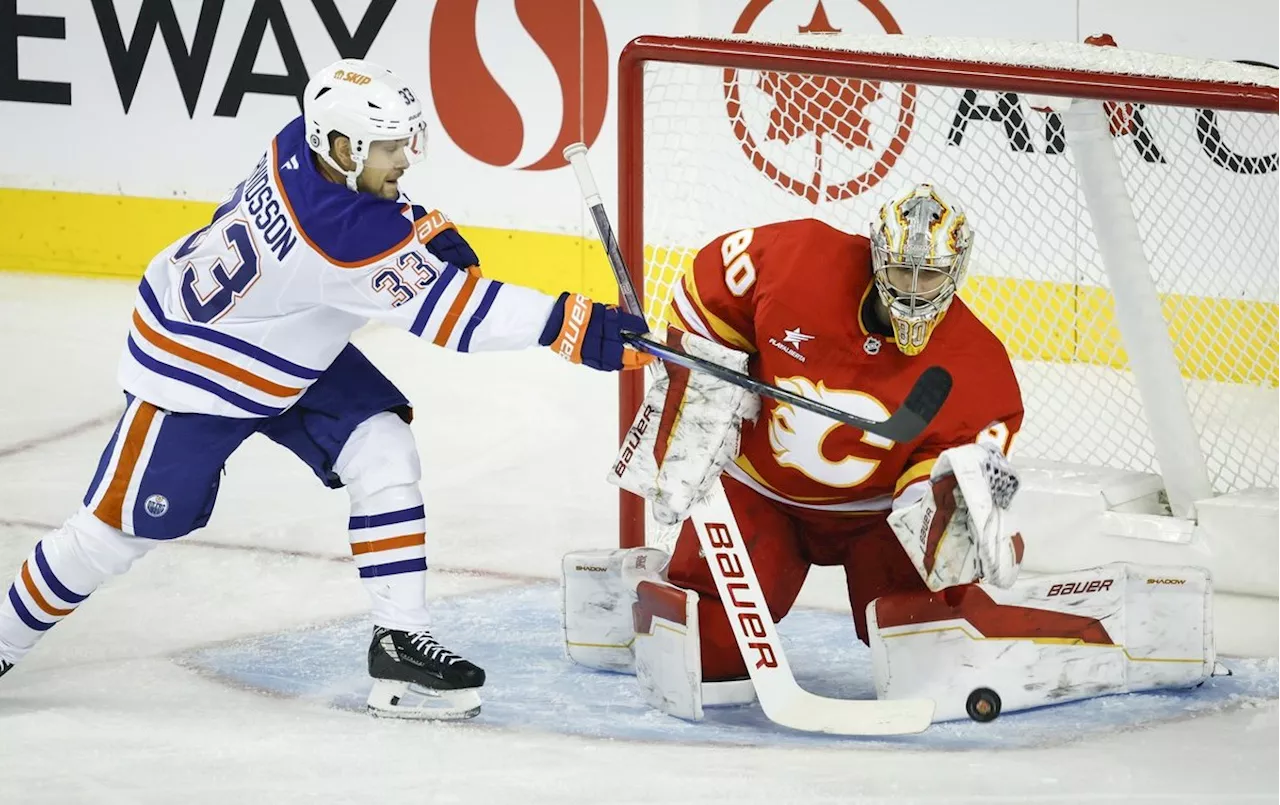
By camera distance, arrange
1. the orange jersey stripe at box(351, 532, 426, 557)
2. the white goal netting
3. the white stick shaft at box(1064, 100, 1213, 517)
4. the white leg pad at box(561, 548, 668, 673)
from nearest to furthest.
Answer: the orange jersey stripe at box(351, 532, 426, 557) < the white leg pad at box(561, 548, 668, 673) < the white stick shaft at box(1064, 100, 1213, 517) < the white goal netting

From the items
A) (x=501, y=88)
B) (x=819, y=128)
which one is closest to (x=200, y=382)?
(x=819, y=128)

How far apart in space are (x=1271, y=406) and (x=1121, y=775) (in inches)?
71.5

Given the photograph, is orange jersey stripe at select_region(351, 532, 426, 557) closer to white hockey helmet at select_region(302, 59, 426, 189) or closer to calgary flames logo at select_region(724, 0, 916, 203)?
white hockey helmet at select_region(302, 59, 426, 189)

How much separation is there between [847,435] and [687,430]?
251 millimetres

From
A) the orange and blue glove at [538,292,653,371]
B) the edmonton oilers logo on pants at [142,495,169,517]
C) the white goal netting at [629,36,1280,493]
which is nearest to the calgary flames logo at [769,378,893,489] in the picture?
the orange and blue glove at [538,292,653,371]

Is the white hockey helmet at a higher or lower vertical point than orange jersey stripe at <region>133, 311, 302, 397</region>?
higher

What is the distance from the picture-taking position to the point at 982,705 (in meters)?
3.00

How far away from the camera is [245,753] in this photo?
9.16ft

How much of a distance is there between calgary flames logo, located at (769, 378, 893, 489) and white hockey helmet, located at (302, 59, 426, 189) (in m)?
0.71

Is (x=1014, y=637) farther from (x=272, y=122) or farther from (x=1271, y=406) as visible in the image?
(x=272, y=122)

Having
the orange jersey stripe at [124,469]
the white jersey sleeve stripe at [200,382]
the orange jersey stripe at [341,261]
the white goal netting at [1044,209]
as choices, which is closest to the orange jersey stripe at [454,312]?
the orange jersey stripe at [341,261]

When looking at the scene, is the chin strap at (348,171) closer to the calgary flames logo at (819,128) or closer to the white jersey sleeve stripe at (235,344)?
the white jersey sleeve stripe at (235,344)

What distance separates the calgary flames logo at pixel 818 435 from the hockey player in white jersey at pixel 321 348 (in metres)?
0.29

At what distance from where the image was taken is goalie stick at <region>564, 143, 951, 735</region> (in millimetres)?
2828
